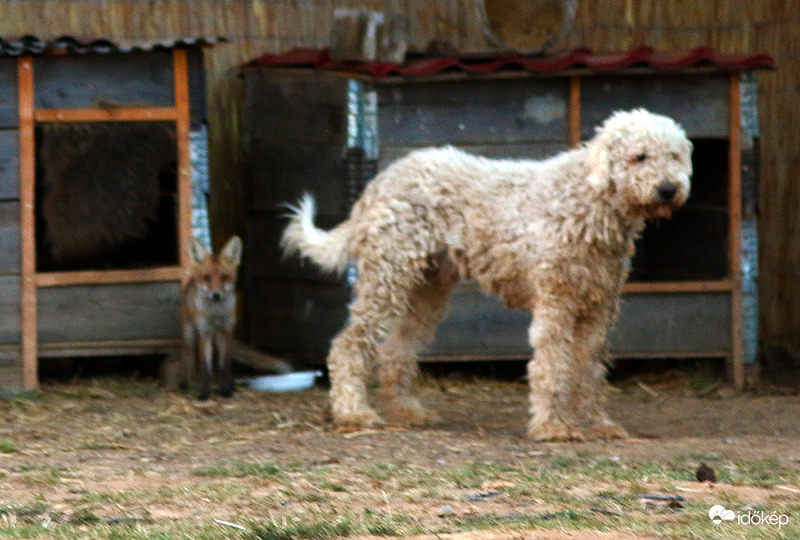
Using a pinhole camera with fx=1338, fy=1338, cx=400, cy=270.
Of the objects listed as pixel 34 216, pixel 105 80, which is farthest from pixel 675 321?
pixel 34 216

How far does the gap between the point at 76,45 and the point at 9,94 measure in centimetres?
Answer: 55

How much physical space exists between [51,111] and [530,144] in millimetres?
3208

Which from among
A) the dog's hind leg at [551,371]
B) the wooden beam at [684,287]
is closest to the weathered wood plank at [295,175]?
the wooden beam at [684,287]

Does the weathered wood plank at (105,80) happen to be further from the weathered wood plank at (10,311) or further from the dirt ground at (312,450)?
the dirt ground at (312,450)

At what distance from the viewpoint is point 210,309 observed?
879 centimetres

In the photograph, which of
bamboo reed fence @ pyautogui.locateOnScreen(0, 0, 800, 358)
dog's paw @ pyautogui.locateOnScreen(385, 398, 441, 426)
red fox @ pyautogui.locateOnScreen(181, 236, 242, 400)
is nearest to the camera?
dog's paw @ pyautogui.locateOnScreen(385, 398, 441, 426)

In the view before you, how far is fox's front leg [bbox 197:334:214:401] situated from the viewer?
28.8 feet

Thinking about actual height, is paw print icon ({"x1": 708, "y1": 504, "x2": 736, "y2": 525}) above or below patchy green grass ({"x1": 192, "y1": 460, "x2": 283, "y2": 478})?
above

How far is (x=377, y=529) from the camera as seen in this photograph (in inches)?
187

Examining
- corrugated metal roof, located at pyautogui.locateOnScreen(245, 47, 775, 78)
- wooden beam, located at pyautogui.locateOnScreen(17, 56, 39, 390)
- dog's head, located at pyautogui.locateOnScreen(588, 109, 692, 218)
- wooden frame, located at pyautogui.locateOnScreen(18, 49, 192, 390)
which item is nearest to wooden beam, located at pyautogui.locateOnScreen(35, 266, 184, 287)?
wooden frame, located at pyautogui.locateOnScreen(18, 49, 192, 390)

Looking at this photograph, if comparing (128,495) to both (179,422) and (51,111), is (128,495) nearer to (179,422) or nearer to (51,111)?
(179,422)

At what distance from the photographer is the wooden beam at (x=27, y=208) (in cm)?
867

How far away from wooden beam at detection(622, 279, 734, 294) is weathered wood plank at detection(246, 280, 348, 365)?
2.02 m

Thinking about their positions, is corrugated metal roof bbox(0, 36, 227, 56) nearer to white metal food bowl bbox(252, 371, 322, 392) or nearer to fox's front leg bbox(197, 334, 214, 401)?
fox's front leg bbox(197, 334, 214, 401)
